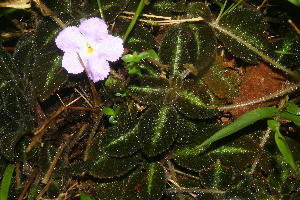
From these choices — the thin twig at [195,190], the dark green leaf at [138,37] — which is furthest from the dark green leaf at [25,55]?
the thin twig at [195,190]

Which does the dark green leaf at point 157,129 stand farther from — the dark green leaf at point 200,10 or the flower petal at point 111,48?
the dark green leaf at point 200,10

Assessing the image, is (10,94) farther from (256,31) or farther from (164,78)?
(256,31)

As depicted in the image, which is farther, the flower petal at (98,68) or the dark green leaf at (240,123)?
the flower petal at (98,68)

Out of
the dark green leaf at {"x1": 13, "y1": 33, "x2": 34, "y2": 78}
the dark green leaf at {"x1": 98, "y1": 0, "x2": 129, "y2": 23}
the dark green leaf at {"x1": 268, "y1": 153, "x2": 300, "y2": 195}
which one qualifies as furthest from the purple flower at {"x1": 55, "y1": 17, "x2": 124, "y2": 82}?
the dark green leaf at {"x1": 268, "y1": 153, "x2": 300, "y2": 195}

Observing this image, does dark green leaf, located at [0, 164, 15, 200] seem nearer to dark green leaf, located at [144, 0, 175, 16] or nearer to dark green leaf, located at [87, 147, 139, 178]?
dark green leaf, located at [87, 147, 139, 178]

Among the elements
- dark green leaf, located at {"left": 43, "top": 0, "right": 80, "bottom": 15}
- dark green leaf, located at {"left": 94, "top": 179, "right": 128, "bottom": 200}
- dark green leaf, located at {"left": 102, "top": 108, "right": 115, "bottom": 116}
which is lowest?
dark green leaf, located at {"left": 94, "top": 179, "right": 128, "bottom": 200}

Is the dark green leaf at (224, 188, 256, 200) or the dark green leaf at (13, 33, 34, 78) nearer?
the dark green leaf at (224, 188, 256, 200)
